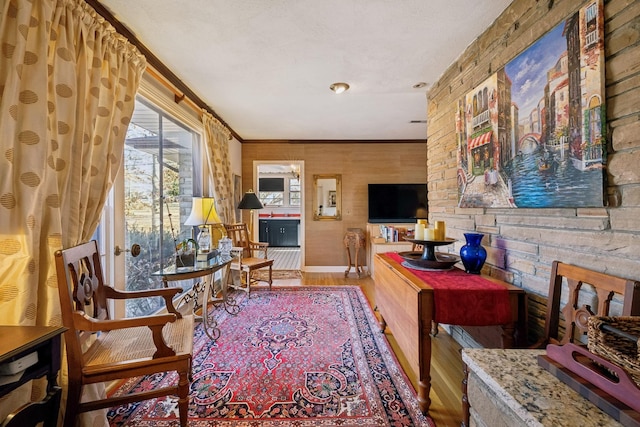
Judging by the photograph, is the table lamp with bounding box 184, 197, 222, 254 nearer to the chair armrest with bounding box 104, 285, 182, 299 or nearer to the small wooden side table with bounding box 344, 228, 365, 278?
the chair armrest with bounding box 104, 285, 182, 299

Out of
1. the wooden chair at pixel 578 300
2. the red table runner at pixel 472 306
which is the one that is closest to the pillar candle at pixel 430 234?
the red table runner at pixel 472 306

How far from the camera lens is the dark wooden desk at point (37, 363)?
2.56ft

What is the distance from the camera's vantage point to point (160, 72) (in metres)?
2.18

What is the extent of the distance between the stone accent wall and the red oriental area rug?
1006mm

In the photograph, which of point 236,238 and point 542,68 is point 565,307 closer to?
point 542,68

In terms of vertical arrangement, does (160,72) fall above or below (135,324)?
above

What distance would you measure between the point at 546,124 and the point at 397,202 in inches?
131

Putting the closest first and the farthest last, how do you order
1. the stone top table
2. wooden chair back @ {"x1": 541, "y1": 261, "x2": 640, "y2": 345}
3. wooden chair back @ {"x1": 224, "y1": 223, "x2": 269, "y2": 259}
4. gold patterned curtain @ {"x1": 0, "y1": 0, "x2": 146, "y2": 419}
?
the stone top table
wooden chair back @ {"x1": 541, "y1": 261, "x2": 640, "y2": 345}
gold patterned curtain @ {"x1": 0, "y1": 0, "x2": 146, "y2": 419}
wooden chair back @ {"x1": 224, "y1": 223, "x2": 269, "y2": 259}

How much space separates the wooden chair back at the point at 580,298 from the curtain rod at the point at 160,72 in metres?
2.92

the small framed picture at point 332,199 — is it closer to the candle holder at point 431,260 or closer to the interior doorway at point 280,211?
the interior doorway at point 280,211

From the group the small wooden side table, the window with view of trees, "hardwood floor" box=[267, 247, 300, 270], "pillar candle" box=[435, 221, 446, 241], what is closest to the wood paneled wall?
the small wooden side table

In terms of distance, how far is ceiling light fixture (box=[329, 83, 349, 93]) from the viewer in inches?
98.6

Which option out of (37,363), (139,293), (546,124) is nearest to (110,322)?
(37,363)

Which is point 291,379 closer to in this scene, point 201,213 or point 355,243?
point 201,213
